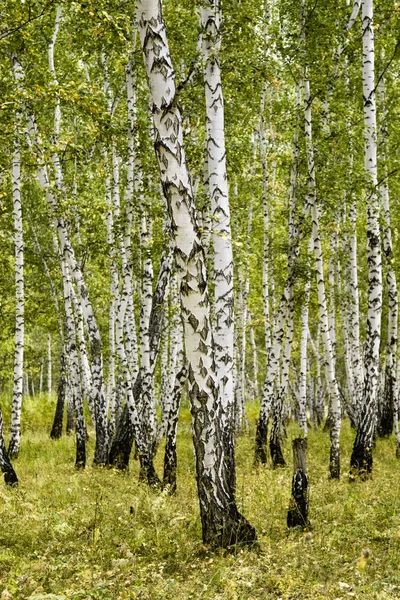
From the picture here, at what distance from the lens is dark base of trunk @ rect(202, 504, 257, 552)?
20.6 ft

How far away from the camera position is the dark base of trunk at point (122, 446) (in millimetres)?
12936

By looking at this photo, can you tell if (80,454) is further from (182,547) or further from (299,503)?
(182,547)

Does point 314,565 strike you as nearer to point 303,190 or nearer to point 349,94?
point 303,190

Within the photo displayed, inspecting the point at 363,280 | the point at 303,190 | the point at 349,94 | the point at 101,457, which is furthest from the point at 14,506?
the point at 363,280

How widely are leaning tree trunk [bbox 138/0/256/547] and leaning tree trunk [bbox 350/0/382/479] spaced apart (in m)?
5.48

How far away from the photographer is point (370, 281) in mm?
11289

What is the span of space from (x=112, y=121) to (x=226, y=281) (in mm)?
4529

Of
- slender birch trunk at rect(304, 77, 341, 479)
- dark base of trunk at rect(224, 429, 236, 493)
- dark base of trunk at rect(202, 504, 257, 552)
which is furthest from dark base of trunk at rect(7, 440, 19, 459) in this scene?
dark base of trunk at rect(202, 504, 257, 552)

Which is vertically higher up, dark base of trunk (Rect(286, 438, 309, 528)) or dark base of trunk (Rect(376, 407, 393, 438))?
dark base of trunk (Rect(286, 438, 309, 528))

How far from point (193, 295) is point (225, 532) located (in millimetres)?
2720

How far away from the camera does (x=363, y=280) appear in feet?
86.4

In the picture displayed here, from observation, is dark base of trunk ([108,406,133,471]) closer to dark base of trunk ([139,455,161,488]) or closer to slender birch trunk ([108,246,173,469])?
slender birch trunk ([108,246,173,469])

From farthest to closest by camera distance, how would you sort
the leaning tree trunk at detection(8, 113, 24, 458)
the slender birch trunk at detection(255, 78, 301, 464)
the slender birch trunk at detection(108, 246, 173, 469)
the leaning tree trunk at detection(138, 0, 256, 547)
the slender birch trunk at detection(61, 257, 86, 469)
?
the leaning tree trunk at detection(8, 113, 24, 458)
the slender birch trunk at detection(61, 257, 86, 469)
the slender birch trunk at detection(255, 78, 301, 464)
the slender birch trunk at detection(108, 246, 173, 469)
the leaning tree trunk at detection(138, 0, 256, 547)

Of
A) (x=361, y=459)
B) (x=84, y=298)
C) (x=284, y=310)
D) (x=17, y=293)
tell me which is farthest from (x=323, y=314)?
(x=17, y=293)
